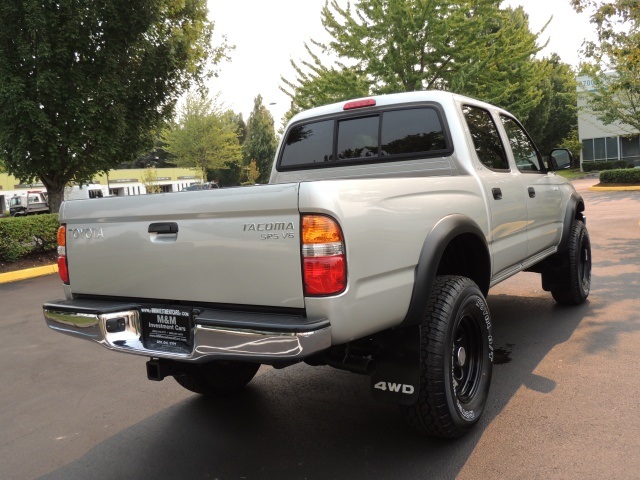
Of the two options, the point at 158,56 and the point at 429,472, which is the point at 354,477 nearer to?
the point at 429,472

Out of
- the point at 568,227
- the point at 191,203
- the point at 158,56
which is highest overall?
the point at 158,56

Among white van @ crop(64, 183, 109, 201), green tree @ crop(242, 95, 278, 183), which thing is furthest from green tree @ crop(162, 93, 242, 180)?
green tree @ crop(242, 95, 278, 183)

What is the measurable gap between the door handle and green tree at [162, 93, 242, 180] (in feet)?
140

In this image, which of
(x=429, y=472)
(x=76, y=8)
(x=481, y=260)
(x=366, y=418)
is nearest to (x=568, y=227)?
(x=481, y=260)

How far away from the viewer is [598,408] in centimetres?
339

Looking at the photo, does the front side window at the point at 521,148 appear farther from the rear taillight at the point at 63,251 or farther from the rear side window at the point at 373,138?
the rear taillight at the point at 63,251

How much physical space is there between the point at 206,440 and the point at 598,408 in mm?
2421

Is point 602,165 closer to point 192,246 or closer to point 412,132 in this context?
point 412,132

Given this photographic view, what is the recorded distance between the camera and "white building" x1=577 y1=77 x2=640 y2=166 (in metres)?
36.0

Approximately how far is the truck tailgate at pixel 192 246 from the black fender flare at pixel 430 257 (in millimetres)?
707

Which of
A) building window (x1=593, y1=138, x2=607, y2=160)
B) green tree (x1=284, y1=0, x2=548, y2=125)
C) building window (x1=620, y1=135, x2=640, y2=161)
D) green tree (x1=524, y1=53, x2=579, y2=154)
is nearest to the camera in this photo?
green tree (x1=284, y1=0, x2=548, y2=125)

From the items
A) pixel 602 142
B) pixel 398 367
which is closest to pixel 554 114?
pixel 602 142

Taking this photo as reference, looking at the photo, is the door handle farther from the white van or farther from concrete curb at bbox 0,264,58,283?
the white van

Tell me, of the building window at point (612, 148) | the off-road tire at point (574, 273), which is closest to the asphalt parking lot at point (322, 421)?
the off-road tire at point (574, 273)
